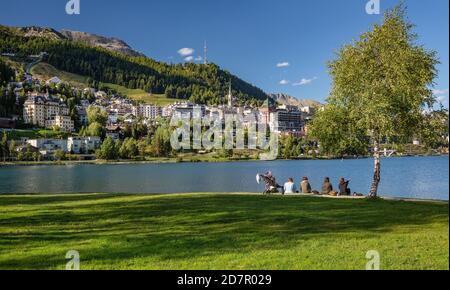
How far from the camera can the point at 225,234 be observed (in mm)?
15367

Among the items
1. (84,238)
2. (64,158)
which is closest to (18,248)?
(84,238)

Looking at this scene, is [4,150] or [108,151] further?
[108,151]

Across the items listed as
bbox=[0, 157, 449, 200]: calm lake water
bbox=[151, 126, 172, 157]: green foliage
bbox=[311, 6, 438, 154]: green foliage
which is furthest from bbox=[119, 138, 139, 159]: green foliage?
bbox=[311, 6, 438, 154]: green foliage

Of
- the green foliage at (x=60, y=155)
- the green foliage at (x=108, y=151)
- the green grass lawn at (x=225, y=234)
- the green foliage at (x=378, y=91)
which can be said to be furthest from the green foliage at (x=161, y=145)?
the green grass lawn at (x=225, y=234)

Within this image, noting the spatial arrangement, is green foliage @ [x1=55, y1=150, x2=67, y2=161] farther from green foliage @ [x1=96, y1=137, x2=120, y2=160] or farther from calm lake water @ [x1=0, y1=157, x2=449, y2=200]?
calm lake water @ [x1=0, y1=157, x2=449, y2=200]

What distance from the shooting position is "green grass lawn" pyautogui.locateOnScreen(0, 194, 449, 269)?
1191 cm

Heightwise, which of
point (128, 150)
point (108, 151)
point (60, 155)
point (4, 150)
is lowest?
point (60, 155)

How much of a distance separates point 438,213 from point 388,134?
33.4ft

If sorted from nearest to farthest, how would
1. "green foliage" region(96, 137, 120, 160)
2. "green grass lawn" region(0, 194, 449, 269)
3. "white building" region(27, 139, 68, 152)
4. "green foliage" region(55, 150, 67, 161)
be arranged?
"green grass lawn" region(0, 194, 449, 269) < "green foliage" region(96, 137, 120, 160) < "green foliage" region(55, 150, 67, 161) < "white building" region(27, 139, 68, 152)

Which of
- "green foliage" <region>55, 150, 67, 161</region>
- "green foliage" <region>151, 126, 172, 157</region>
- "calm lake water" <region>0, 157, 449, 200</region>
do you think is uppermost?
"green foliage" <region>151, 126, 172, 157</region>

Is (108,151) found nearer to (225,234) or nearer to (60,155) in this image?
(60,155)

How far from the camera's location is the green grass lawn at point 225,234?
11.9 m

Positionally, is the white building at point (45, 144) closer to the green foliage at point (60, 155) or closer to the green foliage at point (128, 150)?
the green foliage at point (60, 155)

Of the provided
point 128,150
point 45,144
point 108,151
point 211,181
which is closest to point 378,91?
point 211,181
